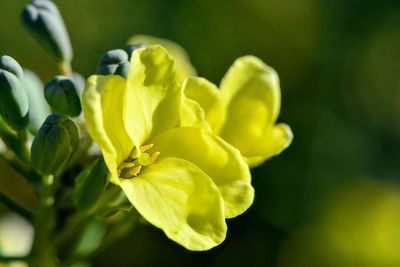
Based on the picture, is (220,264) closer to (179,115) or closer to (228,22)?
(228,22)

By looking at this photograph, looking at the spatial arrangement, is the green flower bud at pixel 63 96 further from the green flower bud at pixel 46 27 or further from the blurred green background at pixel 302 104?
the blurred green background at pixel 302 104

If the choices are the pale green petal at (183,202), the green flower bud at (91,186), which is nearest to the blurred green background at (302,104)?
the green flower bud at (91,186)

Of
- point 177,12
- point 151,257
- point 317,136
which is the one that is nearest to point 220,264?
point 151,257

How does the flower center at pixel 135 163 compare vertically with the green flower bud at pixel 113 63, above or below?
below

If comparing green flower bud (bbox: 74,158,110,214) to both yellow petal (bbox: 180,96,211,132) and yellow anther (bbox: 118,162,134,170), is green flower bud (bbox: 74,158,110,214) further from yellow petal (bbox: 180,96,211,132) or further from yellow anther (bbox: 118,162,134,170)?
yellow petal (bbox: 180,96,211,132)

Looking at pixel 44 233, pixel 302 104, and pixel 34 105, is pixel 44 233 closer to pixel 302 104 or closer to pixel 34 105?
pixel 34 105

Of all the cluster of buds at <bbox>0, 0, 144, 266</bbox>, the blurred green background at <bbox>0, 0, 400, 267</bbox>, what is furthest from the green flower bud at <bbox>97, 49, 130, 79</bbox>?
the blurred green background at <bbox>0, 0, 400, 267</bbox>

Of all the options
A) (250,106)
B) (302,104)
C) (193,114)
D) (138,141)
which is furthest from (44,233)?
(302,104)
